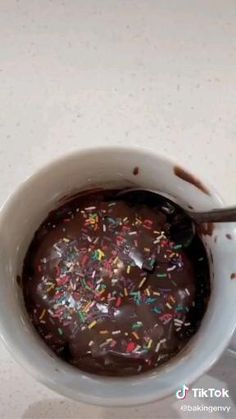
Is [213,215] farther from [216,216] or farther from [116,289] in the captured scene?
[116,289]

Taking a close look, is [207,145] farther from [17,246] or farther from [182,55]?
[17,246]

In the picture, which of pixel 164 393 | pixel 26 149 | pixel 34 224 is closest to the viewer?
pixel 164 393

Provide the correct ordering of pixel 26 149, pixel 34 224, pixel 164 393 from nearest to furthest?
pixel 164 393
pixel 34 224
pixel 26 149

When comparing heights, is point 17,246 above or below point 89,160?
below

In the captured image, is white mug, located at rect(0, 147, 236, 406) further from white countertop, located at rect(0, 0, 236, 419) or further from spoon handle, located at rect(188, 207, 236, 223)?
white countertop, located at rect(0, 0, 236, 419)

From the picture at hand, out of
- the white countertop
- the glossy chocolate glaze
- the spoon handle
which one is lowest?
the glossy chocolate glaze

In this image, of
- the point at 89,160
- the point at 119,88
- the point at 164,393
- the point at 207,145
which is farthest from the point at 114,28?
the point at 164,393

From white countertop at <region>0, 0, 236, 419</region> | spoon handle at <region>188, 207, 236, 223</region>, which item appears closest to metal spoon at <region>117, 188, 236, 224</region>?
spoon handle at <region>188, 207, 236, 223</region>
